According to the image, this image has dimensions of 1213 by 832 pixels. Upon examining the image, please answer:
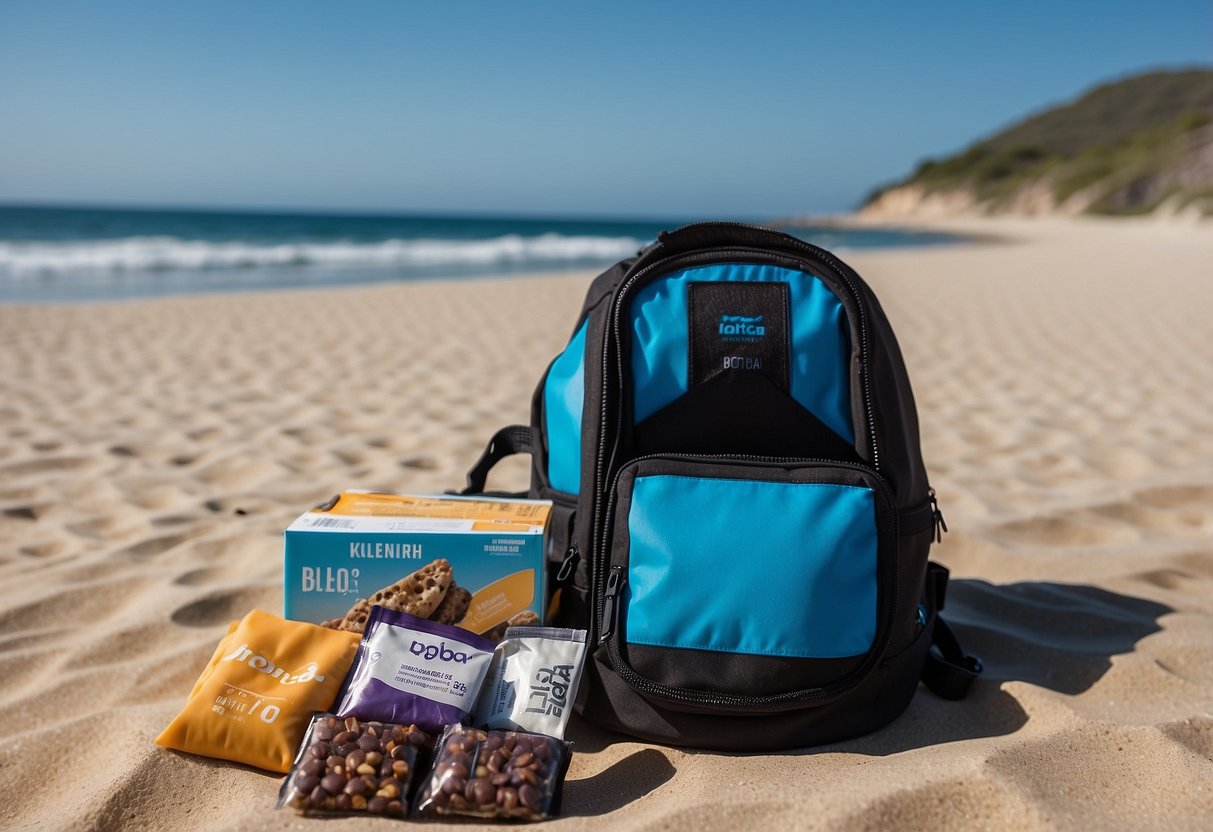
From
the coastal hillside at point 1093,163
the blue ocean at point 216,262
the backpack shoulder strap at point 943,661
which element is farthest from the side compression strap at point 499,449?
the coastal hillside at point 1093,163

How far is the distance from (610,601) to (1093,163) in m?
59.7

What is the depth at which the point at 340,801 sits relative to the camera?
1.62 meters

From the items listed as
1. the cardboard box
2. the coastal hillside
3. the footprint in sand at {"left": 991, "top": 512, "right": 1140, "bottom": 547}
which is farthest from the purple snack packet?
the coastal hillside

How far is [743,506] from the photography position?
75.4 inches

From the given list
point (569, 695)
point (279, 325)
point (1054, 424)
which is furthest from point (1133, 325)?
point (569, 695)

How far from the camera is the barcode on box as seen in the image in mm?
2074

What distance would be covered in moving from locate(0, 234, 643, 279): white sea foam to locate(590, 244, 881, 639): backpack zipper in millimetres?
16330

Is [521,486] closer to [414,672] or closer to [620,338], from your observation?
[620,338]

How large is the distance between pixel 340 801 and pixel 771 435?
1.09m

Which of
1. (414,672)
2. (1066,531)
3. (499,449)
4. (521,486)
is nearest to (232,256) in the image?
(521,486)

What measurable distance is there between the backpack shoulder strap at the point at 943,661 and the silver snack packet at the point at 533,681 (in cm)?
85

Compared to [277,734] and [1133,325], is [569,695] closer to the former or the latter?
[277,734]

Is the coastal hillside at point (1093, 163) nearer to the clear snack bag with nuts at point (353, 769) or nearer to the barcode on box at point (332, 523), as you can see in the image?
the barcode on box at point (332, 523)

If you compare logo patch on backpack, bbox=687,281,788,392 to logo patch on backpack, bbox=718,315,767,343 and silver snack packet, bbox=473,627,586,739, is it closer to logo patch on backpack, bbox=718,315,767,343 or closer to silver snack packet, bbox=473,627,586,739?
logo patch on backpack, bbox=718,315,767,343
